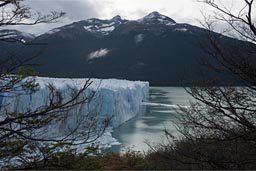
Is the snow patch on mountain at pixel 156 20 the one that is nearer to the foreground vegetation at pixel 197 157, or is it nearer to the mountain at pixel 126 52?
the mountain at pixel 126 52

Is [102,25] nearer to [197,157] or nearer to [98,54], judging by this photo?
[98,54]

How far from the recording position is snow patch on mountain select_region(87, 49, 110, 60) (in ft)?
305

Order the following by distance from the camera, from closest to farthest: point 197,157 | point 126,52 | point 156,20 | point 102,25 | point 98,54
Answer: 1. point 197,157
2. point 126,52
3. point 98,54
4. point 156,20
5. point 102,25

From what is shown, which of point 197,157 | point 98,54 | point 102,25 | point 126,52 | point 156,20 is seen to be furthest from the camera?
point 102,25

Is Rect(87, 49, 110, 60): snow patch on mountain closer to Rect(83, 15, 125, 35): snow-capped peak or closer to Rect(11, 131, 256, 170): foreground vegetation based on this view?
Rect(83, 15, 125, 35): snow-capped peak

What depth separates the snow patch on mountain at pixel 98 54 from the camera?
93.0 m

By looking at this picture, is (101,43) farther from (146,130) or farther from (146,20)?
(146,130)

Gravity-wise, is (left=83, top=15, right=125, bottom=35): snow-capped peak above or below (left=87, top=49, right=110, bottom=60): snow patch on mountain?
above

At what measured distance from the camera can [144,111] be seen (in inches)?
1129

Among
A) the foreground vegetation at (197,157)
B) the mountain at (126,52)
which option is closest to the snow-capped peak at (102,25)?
the mountain at (126,52)

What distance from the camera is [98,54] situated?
95.1m

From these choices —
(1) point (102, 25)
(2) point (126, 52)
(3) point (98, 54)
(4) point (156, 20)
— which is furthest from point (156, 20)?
(3) point (98, 54)

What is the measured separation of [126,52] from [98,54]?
769 centimetres

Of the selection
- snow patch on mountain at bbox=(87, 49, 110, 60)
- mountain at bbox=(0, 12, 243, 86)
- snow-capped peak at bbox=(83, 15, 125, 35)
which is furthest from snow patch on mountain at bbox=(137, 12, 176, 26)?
snow patch on mountain at bbox=(87, 49, 110, 60)
